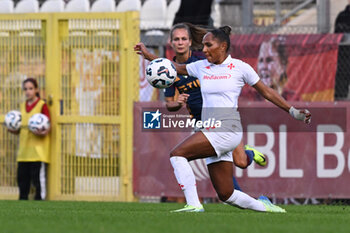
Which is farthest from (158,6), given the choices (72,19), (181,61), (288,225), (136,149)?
(288,225)

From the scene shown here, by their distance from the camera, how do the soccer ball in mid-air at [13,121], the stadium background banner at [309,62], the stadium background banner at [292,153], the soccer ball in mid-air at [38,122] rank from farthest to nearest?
the soccer ball in mid-air at [13,121] → the soccer ball in mid-air at [38,122] → the stadium background banner at [309,62] → the stadium background banner at [292,153]

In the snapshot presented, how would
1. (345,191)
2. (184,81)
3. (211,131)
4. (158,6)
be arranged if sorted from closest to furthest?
(211,131) → (184,81) → (345,191) → (158,6)

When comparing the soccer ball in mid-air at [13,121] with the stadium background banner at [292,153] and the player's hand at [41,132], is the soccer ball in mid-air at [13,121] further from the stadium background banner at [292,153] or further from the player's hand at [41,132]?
the stadium background banner at [292,153]

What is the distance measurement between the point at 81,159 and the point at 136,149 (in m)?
1.00

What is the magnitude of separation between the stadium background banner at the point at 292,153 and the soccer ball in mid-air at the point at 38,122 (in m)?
1.80

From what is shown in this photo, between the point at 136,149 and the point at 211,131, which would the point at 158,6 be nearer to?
the point at 136,149

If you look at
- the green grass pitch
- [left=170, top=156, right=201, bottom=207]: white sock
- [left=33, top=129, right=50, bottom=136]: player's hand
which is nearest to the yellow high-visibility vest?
[left=33, top=129, right=50, bottom=136]: player's hand

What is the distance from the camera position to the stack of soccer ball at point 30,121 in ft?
47.4

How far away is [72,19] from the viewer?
15.0 meters

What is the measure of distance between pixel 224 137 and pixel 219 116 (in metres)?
0.21

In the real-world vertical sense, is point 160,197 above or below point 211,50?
below

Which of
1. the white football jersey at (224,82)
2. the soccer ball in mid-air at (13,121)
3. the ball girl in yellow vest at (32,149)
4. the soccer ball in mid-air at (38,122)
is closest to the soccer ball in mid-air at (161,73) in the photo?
the white football jersey at (224,82)

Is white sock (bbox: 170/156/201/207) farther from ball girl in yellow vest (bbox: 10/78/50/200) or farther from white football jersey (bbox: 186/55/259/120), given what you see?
ball girl in yellow vest (bbox: 10/78/50/200)

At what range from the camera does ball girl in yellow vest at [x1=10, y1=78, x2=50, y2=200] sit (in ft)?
47.9
